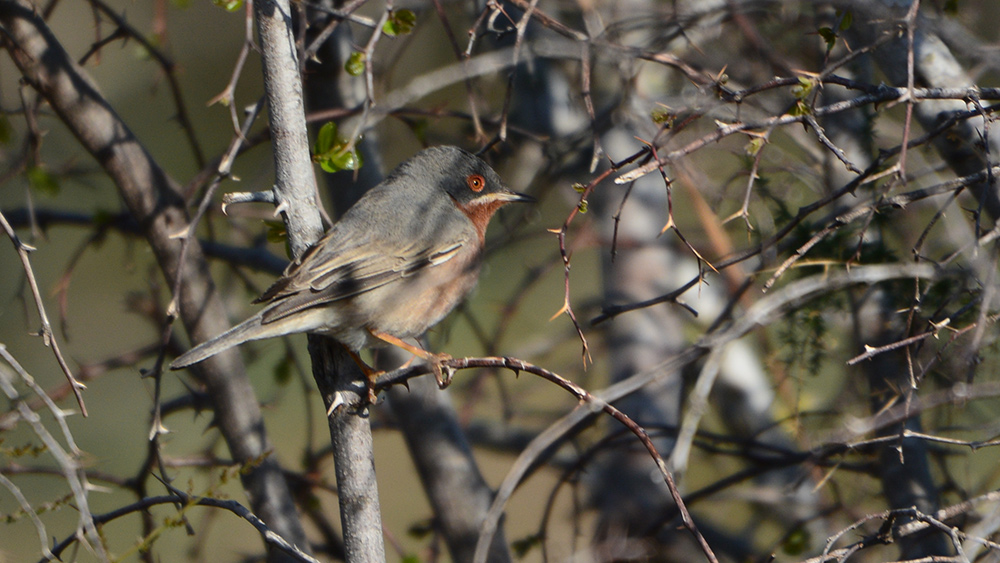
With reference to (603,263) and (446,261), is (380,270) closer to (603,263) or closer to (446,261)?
(446,261)

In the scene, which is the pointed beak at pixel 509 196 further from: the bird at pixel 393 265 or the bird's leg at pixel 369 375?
the bird's leg at pixel 369 375

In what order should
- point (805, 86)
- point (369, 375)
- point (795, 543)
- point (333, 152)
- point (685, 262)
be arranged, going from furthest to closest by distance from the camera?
point (685, 262) → point (795, 543) → point (333, 152) → point (369, 375) → point (805, 86)

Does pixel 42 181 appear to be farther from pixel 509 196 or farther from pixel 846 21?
pixel 846 21

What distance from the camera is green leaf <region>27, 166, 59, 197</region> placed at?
143 inches

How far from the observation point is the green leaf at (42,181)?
3645 mm

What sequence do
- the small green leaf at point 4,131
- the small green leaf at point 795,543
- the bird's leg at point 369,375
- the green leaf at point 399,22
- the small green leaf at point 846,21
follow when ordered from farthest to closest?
1. the small green leaf at point 4,131
2. the small green leaf at point 795,543
3. the green leaf at point 399,22
4. the small green leaf at point 846,21
5. the bird's leg at point 369,375

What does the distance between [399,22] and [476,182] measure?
937mm

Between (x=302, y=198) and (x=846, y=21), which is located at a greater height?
(x=302, y=198)

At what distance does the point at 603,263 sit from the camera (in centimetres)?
550

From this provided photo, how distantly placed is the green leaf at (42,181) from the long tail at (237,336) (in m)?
1.68

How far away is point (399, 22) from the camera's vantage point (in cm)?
282

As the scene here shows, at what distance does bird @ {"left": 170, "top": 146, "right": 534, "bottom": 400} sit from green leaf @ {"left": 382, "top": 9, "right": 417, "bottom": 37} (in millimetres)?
690

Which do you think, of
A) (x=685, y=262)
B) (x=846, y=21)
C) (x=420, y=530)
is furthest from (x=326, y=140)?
(x=685, y=262)

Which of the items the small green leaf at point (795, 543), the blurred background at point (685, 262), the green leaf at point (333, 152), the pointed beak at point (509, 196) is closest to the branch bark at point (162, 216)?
the blurred background at point (685, 262)
